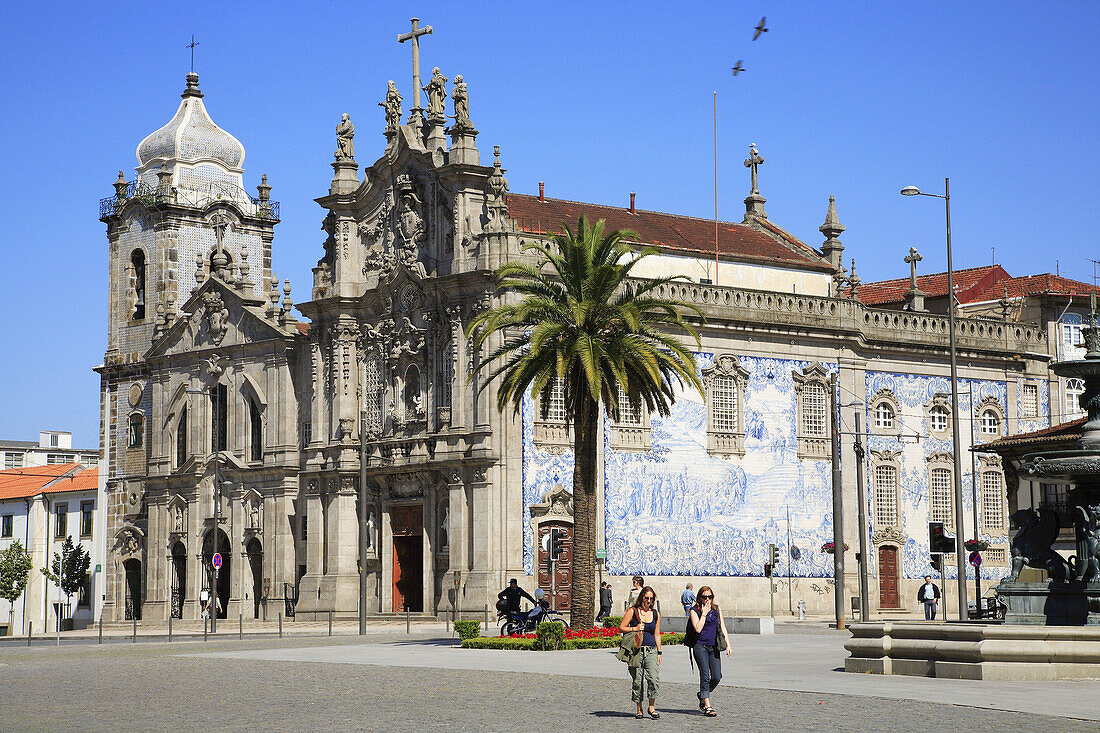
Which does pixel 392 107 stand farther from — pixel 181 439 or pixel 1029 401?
pixel 1029 401

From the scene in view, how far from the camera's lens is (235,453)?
2662 inches

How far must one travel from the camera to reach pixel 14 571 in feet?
263

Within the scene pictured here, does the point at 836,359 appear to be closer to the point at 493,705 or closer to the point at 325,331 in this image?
the point at 325,331

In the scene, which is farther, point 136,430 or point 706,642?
point 136,430

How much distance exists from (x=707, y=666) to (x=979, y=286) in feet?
187

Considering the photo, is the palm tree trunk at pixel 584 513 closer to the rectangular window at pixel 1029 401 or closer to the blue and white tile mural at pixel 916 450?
the blue and white tile mural at pixel 916 450

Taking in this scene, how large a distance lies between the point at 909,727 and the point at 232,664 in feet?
57.4

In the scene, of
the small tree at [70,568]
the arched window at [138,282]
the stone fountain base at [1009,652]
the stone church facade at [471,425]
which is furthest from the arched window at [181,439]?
the stone fountain base at [1009,652]

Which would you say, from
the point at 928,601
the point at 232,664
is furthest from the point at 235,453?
the point at 232,664

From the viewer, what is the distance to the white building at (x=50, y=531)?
78688 mm

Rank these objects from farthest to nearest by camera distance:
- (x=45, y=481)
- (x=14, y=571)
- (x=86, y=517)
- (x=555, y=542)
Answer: (x=45, y=481), (x=86, y=517), (x=14, y=571), (x=555, y=542)

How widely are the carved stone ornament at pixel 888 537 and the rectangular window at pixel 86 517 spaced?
4110 cm

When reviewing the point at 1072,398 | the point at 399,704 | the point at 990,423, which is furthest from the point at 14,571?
the point at 399,704

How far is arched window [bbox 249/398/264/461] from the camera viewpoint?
67162mm
